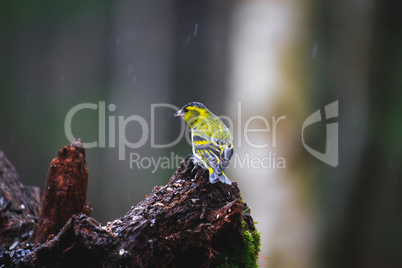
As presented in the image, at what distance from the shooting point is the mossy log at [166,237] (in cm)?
→ 175

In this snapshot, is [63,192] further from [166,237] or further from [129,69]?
[129,69]

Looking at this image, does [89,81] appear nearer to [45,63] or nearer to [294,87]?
[45,63]

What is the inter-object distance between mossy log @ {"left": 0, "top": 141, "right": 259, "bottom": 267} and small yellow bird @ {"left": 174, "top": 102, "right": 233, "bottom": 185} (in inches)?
4.8

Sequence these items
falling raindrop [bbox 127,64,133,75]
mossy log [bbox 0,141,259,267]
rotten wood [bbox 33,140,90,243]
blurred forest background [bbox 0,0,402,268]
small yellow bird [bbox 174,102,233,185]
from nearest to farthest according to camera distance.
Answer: mossy log [bbox 0,141,259,267] → small yellow bird [bbox 174,102,233,185] → rotten wood [bbox 33,140,90,243] → blurred forest background [bbox 0,0,402,268] → falling raindrop [bbox 127,64,133,75]

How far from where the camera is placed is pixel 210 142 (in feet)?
9.50

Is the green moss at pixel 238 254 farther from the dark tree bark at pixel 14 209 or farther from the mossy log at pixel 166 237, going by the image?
the dark tree bark at pixel 14 209

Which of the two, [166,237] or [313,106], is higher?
[313,106]

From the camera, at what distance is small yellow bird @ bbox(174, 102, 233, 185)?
218 cm

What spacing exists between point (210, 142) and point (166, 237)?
1.18 meters

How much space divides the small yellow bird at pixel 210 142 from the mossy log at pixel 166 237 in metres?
0.12

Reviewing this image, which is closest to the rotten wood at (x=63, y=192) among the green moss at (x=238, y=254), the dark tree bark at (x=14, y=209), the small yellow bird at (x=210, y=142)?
the dark tree bark at (x=14, y=209)

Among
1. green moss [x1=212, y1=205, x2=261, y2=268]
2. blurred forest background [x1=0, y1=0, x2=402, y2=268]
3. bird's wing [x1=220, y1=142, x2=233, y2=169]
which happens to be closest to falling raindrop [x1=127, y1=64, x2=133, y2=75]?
blurred forest background [x1=0, y1=0, x2=402, y2=268]

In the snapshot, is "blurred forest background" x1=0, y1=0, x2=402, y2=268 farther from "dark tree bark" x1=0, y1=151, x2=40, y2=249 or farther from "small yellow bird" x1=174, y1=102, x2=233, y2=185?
"dark tree bark" x1=0, y1=151, x2=40, y2=249

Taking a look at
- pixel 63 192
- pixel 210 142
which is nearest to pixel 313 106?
pixel 210 142
